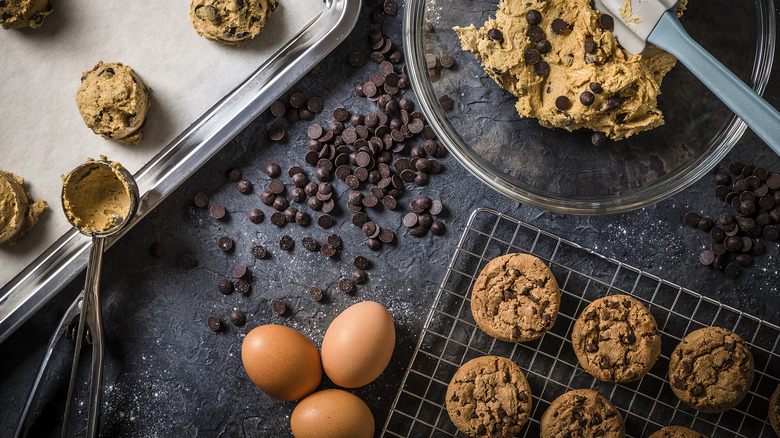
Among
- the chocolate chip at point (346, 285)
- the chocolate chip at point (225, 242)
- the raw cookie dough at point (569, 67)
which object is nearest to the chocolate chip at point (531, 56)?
the raw cookie dough at point (569, 67)

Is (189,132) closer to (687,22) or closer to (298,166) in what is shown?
(298,166)

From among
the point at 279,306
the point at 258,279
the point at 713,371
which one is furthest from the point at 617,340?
the point at 258,279

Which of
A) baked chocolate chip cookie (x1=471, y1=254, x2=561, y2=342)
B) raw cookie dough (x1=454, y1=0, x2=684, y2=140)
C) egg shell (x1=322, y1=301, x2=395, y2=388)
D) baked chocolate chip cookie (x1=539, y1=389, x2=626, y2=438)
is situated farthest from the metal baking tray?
baked chocolate chip cookie (x1=539, y1=389, x2=626, y2=438)

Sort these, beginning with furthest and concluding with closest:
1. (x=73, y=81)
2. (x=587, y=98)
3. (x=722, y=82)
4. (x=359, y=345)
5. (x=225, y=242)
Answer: (x=225, y=242) → (x=73, y=81) → (x=359, y=345) → (x=587, y=98) → (x=722, y=82)

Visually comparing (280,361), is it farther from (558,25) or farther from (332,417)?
(558,25)

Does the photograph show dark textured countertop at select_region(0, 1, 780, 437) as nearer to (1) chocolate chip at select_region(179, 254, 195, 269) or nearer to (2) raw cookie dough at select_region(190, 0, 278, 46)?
(1) chocolate chip at select_region(179, 254, 195, 269)

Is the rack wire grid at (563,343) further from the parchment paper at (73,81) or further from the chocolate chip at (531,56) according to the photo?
the parchment paper at (73,81)
